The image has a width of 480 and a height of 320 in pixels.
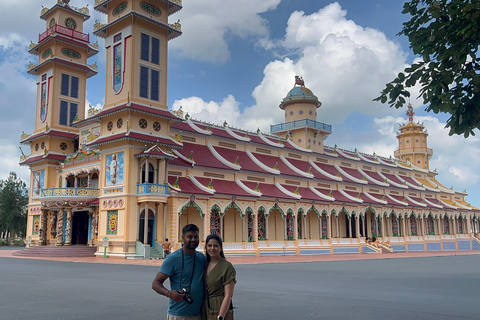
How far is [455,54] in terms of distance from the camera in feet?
20.5

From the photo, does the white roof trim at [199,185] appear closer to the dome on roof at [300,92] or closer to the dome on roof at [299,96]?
the dome on roof at [299,96]

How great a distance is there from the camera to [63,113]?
4034 centimetres

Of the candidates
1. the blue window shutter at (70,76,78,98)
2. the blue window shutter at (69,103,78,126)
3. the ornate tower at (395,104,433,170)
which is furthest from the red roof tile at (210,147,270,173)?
the ornate tower at (395,104,433,170)

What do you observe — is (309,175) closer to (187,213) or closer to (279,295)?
(187,213)

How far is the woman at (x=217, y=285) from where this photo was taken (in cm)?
478

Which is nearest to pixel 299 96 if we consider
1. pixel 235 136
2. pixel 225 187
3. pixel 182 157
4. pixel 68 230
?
pixel 235 136

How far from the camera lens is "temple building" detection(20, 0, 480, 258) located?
3070 centimetres

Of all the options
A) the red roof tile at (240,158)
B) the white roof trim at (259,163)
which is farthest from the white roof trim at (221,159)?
the white roof trim at (259,163)

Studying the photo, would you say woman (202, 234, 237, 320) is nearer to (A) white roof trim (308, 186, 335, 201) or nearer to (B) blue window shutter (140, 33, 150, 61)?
(B) blue window shutter (140, 33, 150, 61)

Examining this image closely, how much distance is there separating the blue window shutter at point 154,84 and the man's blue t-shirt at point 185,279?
94.5 ft

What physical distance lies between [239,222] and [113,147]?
1217 cm

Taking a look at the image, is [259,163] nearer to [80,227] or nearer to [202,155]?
[202,155]

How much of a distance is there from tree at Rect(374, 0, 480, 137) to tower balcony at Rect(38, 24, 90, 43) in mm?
39811

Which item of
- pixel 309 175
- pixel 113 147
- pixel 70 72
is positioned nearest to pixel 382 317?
pixel 113 147
